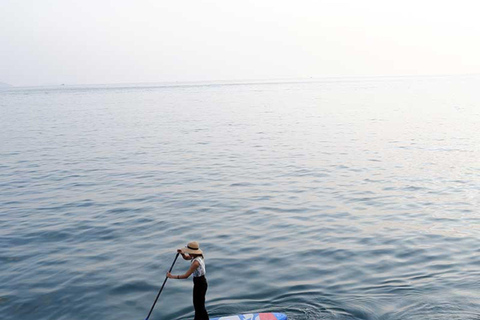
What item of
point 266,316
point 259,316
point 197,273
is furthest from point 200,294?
point 266,316

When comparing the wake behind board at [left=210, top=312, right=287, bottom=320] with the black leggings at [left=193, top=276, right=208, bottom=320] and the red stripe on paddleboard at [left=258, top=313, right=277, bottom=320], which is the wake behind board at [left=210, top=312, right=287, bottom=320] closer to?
the red stripe on paddleboard at [left=258, top=313, right=277, bottom=320]

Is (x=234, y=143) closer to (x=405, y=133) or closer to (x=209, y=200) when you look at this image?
(x=405, y=133)

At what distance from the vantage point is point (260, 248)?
21703mm

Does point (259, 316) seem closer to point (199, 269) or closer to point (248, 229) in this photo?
point (199, 269)

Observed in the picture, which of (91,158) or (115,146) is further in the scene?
(115,146)

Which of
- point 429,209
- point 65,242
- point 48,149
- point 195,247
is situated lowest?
point 48,149

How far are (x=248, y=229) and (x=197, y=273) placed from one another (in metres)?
10.5

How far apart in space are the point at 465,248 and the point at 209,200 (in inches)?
576

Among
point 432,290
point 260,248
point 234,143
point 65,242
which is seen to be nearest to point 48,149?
point 234,143

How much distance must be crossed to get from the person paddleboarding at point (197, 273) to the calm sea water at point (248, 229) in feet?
6.48

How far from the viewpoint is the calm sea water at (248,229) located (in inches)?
667

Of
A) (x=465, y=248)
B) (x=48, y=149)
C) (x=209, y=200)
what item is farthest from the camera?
(x=48, y=149)

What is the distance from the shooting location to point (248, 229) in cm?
2436

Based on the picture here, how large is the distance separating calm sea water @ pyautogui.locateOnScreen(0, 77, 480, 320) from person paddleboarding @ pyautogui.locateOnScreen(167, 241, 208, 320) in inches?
77.7
